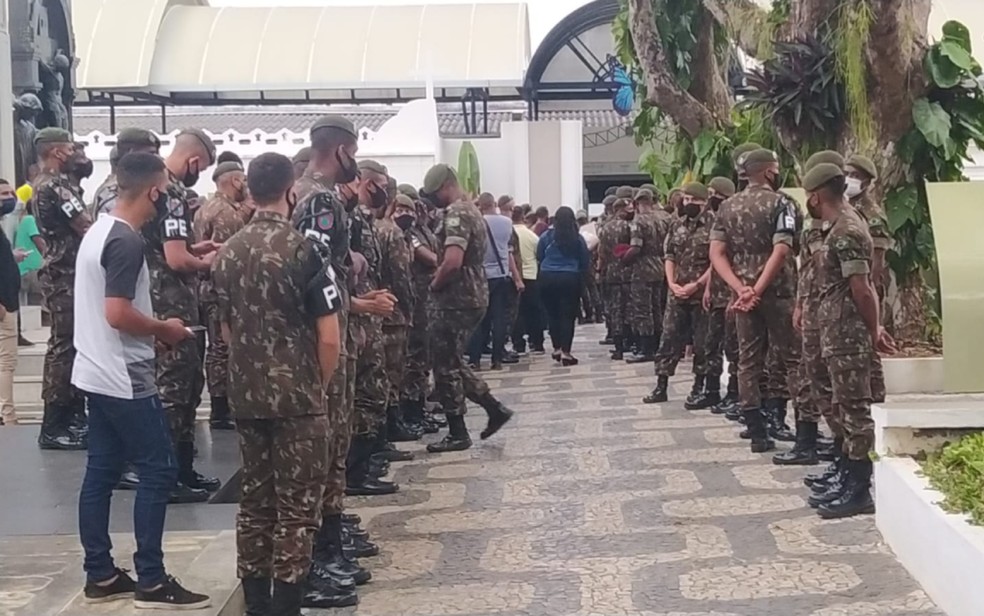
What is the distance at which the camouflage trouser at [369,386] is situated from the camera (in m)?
6.34

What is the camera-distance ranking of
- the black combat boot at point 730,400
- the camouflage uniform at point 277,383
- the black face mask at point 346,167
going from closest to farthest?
the camouflage uniform at point 277,383
the black face mask at point 346,167
the black combat boot at point 730,400

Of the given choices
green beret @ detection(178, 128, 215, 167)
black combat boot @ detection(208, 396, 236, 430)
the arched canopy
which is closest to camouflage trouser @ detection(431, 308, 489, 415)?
black combat boot @ detection(208, 396, 236, 430)

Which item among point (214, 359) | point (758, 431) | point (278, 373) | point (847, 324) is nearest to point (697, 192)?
point (758, 431)

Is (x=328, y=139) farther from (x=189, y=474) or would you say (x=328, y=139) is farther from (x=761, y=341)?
(x=761, y=341)

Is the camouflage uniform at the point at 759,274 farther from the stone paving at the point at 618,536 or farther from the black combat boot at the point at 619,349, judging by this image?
the black combat boot at the point at 619,349

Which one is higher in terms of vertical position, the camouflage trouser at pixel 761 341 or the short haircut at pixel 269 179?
the short haircut at pixel 269 179

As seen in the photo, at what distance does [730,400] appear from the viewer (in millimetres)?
9484

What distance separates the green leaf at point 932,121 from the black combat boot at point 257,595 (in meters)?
5.92

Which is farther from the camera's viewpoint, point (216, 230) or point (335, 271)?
point (216, 230)

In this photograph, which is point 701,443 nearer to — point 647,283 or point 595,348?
point 647,283

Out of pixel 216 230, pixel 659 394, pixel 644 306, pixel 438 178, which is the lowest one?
pixel 659 394

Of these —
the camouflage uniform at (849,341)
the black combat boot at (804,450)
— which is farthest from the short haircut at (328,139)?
the black combat boot at (804,450)

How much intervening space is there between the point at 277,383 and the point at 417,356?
4.55m

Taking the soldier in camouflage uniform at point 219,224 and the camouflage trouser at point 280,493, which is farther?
the soldier in camouflage uniform at point 219,224
